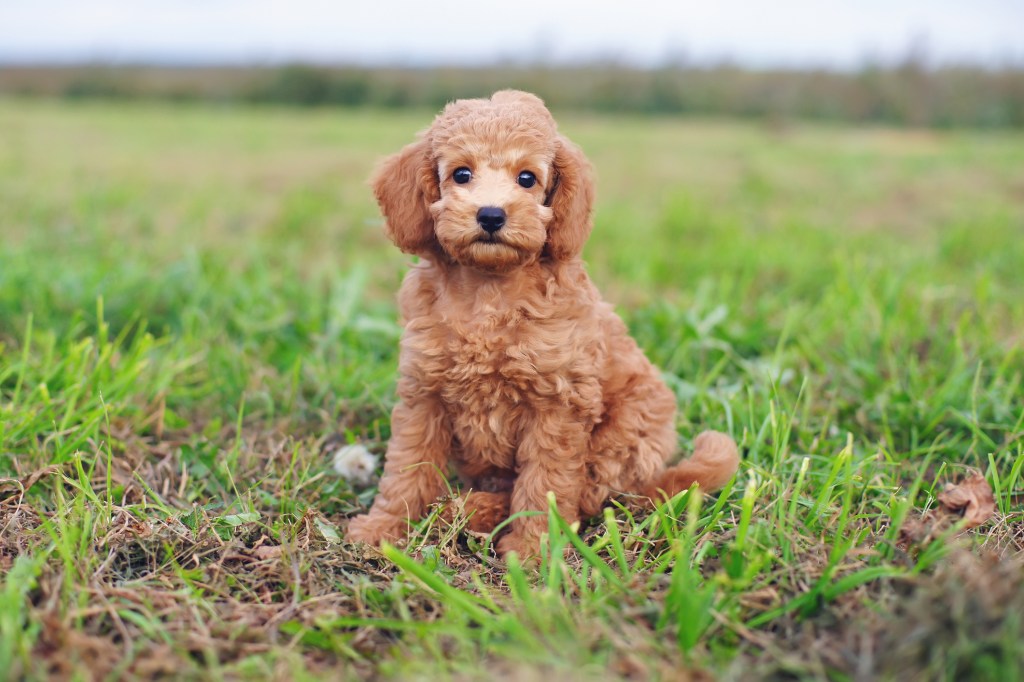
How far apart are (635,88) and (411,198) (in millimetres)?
22160

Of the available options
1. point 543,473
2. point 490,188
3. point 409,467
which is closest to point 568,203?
point 490,188

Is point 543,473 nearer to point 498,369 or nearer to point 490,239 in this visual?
point 498,369

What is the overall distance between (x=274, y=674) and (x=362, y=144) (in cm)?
1254

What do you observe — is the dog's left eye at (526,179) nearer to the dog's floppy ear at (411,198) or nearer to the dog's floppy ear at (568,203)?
the dog's floppy ear at (568,203)

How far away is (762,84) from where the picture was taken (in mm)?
22750

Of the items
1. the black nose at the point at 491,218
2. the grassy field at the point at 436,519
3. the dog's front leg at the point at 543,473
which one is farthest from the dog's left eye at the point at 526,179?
the grassy field at the point at 436,519

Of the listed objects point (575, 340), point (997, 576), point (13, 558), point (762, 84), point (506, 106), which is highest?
point (762, 84)

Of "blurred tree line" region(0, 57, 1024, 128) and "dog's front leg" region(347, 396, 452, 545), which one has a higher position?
"blurred tree line" region(0, 57, 1024, 128)

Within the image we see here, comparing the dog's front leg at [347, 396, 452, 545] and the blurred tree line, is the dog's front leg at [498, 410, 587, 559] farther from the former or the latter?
the blurred tree line

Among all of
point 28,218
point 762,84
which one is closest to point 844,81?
point 762,84

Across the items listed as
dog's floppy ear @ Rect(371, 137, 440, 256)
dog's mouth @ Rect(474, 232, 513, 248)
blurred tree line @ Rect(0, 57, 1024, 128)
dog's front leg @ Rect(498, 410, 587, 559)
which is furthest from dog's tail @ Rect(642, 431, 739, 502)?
blurred tree line @ Rect(0, 57, 1024, 128)

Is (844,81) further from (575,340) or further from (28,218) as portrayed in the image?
(575,340)

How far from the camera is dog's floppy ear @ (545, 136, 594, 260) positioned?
2.57 m

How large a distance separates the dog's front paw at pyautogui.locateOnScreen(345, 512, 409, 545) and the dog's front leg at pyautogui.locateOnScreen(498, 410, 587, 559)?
338mm
